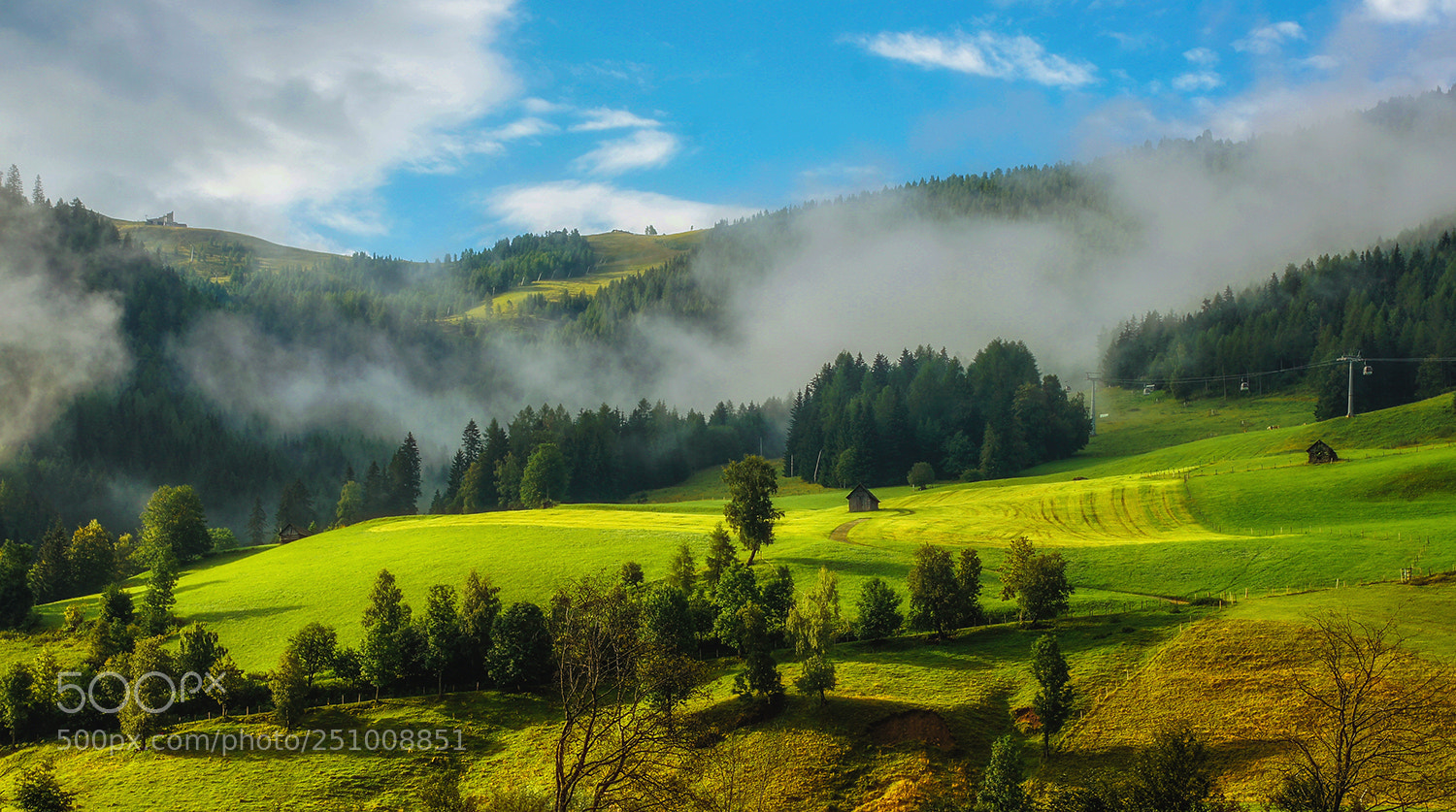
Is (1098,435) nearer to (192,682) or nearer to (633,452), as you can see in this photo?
(633,452)

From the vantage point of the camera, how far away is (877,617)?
5547 centimetres

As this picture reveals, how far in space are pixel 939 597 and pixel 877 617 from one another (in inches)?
184

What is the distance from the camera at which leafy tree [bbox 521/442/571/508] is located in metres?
132

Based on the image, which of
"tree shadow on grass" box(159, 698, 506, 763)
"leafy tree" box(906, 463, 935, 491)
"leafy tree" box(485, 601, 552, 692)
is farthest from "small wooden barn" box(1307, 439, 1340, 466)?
"tree shadow on grass" box(159, 698, 506, 763)

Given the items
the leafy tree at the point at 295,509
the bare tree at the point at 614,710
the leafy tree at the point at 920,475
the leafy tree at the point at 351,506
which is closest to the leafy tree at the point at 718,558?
the bare tree at the point at 614,710

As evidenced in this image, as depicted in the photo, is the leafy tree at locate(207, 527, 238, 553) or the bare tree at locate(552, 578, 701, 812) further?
the leafy tree at locate(207, 527, 238, 553)

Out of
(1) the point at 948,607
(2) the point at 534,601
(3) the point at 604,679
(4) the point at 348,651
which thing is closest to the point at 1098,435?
(1) the point at 948,607

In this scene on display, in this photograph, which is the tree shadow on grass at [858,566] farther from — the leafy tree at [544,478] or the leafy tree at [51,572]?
the leafy tree at [51,572]

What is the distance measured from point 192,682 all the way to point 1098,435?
499 ft

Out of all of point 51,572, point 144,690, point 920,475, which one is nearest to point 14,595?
point 51,572

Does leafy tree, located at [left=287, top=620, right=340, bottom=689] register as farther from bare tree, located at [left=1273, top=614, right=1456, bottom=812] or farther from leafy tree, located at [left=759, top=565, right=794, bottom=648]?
bare tree, located at [left=1273, top=614, right=1456, bottom=812]

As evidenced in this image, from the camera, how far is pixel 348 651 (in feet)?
183

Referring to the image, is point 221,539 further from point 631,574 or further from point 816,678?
point 816,678

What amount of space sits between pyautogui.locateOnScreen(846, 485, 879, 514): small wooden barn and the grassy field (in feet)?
5.44
